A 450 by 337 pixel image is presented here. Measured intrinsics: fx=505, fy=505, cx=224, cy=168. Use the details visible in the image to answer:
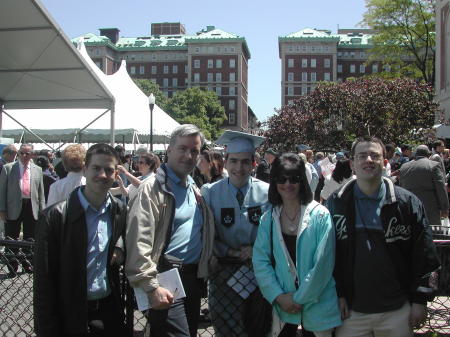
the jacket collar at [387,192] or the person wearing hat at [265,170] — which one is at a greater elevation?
the person wearing hat at [265,170]

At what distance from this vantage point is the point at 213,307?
3607mm

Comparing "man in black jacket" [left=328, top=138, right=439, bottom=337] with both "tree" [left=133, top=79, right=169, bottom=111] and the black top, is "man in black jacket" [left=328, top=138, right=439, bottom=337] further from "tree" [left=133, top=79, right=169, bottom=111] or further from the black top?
"tree" [left=133, top=79, right=169, bottom=111]

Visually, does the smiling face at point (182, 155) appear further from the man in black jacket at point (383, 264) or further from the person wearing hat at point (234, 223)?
the man in black jacket at point (383, 264)

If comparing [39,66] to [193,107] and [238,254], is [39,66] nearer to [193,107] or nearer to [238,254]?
[238,254]

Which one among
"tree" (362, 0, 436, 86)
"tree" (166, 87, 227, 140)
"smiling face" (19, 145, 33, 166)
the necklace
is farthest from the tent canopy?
"tree" (166, 87, 227, 140)

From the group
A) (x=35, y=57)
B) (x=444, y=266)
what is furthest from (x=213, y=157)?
(x=35, y=57)

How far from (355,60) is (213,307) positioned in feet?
379

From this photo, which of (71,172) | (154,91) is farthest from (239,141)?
(154,91)

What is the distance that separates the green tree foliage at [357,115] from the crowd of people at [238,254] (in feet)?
73.8

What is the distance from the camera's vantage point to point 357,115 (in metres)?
28.5

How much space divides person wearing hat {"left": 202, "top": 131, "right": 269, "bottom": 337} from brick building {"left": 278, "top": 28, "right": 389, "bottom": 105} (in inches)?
4308

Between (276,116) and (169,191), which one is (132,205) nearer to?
(169,191)

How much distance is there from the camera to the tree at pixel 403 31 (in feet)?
129

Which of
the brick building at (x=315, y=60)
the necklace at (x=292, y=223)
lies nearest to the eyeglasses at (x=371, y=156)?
the necklace at (x=292, y=223)
